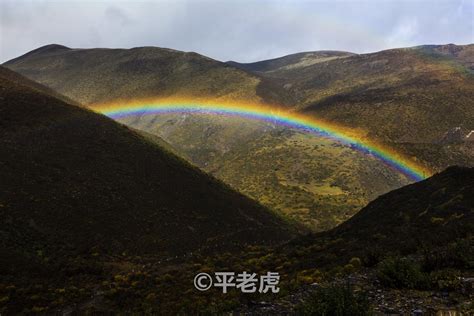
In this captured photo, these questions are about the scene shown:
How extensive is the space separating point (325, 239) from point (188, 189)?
2198cm

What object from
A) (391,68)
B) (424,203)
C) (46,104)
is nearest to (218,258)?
(424,203)

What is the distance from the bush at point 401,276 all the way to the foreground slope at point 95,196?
20746 mm

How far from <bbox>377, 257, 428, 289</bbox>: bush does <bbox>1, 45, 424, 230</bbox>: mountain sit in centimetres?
4178

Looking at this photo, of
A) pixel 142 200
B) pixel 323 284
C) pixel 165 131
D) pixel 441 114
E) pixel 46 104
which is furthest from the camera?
pixel 165 131

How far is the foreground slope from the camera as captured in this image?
29.7 m

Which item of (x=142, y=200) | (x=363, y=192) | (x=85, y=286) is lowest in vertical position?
(x=85, y=286)

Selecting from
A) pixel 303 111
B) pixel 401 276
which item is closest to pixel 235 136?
pixel 303 111

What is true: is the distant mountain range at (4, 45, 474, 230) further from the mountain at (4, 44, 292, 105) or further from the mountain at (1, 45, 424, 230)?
the mountain at (4, 44, 292, 105)

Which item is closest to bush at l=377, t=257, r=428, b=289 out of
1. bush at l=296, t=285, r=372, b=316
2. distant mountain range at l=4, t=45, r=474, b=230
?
bush at l=296, t=285, r=372, b=316

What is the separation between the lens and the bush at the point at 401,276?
35.6 ft

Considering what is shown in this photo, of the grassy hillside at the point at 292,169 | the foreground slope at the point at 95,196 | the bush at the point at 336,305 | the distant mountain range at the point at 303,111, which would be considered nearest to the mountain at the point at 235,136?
the grassy hillside at the point at 292,169

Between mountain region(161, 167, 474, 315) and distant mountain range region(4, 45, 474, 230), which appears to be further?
distant mountain range region(4, 45, 474, 230)

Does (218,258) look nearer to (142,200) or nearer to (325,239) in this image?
(325,239)

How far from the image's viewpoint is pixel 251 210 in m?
46.6
